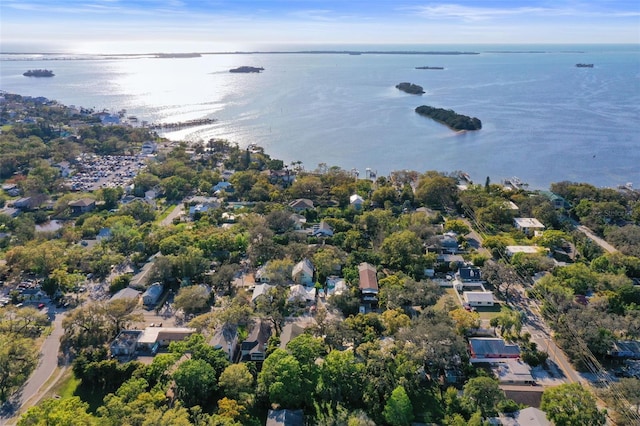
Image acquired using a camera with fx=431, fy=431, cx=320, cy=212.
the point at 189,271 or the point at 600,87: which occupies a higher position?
the point at 600,87

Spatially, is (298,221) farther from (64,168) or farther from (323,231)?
(64,168)

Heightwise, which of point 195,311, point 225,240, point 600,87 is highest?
point 600,87

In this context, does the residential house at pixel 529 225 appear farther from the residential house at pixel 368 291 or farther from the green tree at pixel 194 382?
the green tree at pixel 194 382

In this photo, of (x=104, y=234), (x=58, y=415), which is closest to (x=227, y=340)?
(x=58, y=415)

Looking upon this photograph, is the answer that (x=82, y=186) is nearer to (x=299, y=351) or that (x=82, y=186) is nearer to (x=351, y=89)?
(x=299, y=351)

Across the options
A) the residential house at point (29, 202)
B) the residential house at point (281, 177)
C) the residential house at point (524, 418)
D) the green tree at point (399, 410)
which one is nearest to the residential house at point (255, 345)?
the green tree at point (399, 410)

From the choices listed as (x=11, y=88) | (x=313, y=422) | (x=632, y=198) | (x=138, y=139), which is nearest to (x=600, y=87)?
(x=632, y=198)
